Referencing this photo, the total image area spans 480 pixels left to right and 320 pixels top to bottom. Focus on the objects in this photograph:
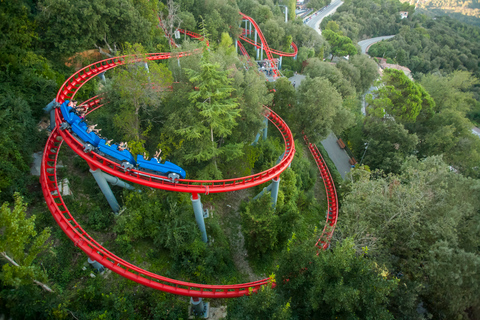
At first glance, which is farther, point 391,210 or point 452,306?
point 391,210

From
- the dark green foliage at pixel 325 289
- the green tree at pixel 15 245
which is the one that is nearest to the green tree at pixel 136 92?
the green tree at pixel 15 245

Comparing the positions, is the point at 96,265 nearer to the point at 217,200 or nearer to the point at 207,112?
the point at 217,200

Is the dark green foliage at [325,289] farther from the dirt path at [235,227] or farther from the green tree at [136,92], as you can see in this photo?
the green tree at [136,92]

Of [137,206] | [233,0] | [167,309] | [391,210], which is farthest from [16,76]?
[233,0]

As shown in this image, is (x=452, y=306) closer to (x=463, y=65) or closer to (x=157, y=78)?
(x=157, y=78)

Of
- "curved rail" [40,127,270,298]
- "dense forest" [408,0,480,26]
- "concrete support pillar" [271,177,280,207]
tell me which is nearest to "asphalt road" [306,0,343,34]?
"concrete support pillar" [271,177,280,207]

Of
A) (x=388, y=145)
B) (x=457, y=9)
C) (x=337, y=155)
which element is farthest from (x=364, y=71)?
(x=457, y=9)
